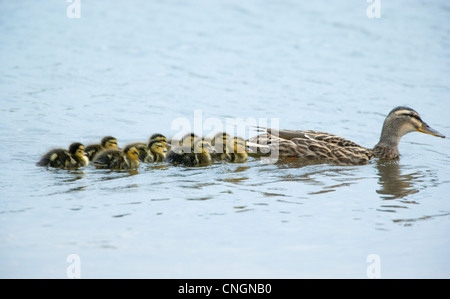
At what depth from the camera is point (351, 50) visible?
9.76 metres

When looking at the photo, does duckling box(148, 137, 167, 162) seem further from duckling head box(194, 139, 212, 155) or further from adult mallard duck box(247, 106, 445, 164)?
adult mallard duck box(247, 106, 445, 164)

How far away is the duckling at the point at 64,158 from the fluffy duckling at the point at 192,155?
752 mm

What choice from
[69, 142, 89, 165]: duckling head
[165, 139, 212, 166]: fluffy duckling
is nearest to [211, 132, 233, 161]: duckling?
[165, 139, 212, 166]: fluffy duckling

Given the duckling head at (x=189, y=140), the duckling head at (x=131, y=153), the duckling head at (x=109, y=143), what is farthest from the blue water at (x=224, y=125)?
the duckling head at (x=109, y=143)

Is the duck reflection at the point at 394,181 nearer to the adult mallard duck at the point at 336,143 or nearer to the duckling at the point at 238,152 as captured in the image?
the adult mallard duck at the point at 336,143

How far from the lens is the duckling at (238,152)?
5.99 meters

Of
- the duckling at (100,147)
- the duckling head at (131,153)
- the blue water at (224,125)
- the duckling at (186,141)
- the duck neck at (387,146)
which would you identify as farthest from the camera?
the duck neck at (387,146)

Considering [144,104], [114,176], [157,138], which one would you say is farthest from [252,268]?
[144,104]

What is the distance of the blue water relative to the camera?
4105mm

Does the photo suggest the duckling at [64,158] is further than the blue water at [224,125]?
Yes

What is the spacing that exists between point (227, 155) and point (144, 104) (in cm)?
204

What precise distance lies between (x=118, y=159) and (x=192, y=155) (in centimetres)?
63

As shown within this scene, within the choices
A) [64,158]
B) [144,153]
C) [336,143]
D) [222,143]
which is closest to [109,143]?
[144,153]
